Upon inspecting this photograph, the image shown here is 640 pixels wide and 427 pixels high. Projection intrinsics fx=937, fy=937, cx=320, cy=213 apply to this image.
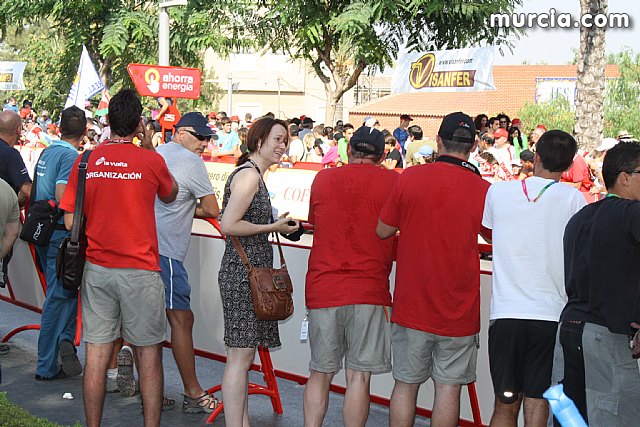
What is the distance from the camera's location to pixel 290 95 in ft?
234

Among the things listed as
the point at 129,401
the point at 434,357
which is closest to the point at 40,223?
the point at 129,401

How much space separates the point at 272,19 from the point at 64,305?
79.0 feet

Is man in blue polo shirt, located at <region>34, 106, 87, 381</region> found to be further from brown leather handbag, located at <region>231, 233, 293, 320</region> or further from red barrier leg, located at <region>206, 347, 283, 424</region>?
brown leather handbag, located at <region>231, 233, 293, 320</region>

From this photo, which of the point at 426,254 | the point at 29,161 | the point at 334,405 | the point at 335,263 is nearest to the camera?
the point at 426,254

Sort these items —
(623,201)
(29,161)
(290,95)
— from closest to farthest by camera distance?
(623,201) → (29,161) → (290,95)

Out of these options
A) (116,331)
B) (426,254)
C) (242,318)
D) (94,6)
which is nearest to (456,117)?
(426,254)

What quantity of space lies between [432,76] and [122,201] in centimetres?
1568

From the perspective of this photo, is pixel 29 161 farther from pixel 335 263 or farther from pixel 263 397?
pixel 335 263

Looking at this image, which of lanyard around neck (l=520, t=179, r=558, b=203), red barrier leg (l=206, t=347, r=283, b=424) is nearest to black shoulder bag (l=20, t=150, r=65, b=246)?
red barrier leg (l=206, t=347, r=283, b=424)

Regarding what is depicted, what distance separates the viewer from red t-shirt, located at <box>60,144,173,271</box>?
505 cm

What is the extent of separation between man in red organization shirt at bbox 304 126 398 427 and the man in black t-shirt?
4.06ft

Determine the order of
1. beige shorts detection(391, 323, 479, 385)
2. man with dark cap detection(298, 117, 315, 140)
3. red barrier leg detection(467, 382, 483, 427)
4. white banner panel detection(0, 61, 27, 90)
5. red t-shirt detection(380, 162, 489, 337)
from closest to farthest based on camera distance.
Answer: red t-shirt detection(380, 162, 489, 337) → beige shorts detection(391, 323, 479, 385) → red barrier leg detection(467, 382, 483, 427) → man with dark cap detection(298, 117, 315, 140) → white banner panel detection(0, 61, 27, 90)

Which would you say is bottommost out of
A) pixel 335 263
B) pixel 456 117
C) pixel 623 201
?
pixel 335 263

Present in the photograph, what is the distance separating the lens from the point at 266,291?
5191mm
